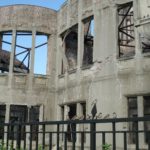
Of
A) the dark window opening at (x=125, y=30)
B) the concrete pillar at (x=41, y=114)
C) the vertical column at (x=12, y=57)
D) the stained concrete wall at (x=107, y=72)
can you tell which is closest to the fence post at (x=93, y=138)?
the stained concrete wall at (x=107, y=72)

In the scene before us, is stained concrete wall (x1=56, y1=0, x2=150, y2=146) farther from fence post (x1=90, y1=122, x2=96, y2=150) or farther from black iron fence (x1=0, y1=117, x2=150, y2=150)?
fence post (x1=90, y1=122, x2=96, y2=150)

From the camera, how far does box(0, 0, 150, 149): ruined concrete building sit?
14.1 metres

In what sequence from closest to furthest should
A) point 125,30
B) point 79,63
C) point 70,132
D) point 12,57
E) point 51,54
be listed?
point 70,132 → point 79,63 → point 12,57 → point 51,54 → point 125,30

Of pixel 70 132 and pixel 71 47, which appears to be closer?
pixel 70 132

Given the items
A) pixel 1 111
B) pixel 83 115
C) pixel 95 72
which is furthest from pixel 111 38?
pixel 1 111

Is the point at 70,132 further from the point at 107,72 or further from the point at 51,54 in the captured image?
the point at 51,54

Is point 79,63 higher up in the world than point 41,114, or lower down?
higher up

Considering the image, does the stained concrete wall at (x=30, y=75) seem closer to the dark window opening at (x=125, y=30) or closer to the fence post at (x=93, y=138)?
the dark window opening at (x=125, y=30)

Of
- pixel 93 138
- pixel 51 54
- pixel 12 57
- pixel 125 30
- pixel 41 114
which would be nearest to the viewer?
pixel 93 138

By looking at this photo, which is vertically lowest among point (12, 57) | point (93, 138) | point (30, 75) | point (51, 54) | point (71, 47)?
point (93, 138)

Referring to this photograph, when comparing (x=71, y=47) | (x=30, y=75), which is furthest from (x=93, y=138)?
(x=71, y=47)

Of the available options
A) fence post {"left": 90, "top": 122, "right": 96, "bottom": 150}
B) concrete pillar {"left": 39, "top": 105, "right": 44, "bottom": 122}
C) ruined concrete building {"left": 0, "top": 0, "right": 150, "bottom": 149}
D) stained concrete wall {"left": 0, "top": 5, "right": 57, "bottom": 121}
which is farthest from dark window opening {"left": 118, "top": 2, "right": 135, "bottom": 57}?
fence post {"left": 90, "top": 122, "right": 96, "bottom": 150}

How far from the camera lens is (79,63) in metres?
17.2

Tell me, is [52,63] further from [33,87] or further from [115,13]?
[115,13]
